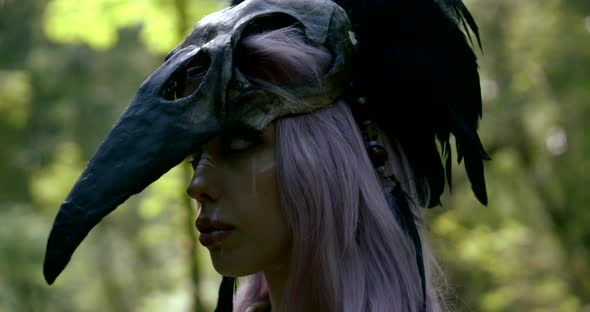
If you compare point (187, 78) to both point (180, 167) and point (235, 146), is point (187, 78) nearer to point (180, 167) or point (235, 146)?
point (235, 146)

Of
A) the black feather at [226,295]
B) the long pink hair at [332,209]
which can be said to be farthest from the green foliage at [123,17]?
the long pink hair at [332,209]

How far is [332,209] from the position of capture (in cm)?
162

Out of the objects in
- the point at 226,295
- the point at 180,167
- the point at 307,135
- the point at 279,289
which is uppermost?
the point at 307,135

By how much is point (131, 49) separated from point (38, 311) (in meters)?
2.75

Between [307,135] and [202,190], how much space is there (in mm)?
240

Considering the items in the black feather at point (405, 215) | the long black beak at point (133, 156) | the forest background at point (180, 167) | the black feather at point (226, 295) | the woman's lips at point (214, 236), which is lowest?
the forest background at point (180, 167)

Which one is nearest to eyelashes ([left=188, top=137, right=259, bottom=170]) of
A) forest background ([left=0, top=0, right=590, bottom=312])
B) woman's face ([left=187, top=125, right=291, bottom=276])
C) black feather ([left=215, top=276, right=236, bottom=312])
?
woman's face ([left=187, top=125, right=291, bottom=276])

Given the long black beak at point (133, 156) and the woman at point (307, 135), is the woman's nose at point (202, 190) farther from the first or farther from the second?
the long black beak at point (133, 156)

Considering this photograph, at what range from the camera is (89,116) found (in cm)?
811

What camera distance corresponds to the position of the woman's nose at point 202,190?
63.4 inches

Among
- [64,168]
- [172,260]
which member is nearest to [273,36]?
[64,168]

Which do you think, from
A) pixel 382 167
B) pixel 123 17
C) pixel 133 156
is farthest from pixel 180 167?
pixel 133 156

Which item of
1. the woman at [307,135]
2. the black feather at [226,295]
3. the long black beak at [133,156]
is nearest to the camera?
the long black beak at [133,156]

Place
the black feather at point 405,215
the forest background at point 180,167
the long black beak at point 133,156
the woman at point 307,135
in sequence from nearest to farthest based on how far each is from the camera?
the long black beak at point 133,156 < the woman at point 307,135 < the black feather at point 405,215 < the forest background at point 180,167
